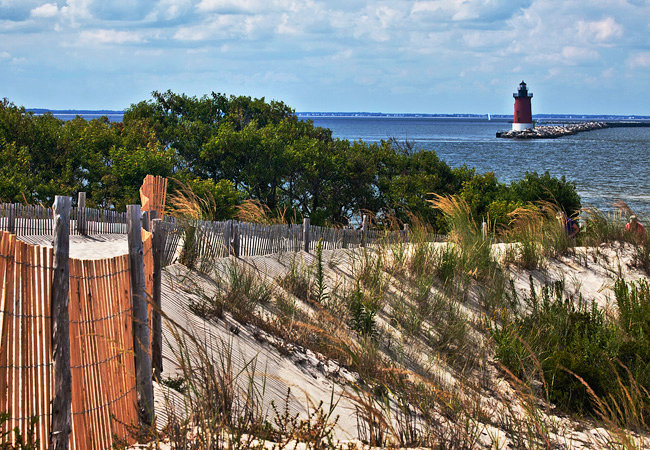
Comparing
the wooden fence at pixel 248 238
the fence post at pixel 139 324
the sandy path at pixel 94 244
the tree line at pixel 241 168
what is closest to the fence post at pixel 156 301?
the fence post at pixel 139 324

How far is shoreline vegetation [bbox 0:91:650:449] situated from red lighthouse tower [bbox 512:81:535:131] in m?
99.5

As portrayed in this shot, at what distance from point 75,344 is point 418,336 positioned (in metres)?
6.00

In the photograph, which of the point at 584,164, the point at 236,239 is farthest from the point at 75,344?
the point at 584,164

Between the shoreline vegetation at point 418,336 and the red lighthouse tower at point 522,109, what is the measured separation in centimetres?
9945

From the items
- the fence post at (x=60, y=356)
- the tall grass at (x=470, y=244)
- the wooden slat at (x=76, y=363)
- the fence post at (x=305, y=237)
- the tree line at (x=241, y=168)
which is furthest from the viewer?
the tree line at (x=241, y=168)

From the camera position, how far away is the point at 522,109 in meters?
126

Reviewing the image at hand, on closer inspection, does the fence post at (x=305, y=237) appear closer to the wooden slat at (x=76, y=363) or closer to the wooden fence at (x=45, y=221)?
the wooden fence at (x=45, y=221)

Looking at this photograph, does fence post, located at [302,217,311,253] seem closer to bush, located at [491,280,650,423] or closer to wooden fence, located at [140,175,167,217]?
wooden fence, located at [140,175,167,217]

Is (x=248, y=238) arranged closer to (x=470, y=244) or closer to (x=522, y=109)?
(x=470, y=244)

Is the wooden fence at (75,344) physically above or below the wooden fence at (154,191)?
below

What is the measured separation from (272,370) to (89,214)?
33.2 ft

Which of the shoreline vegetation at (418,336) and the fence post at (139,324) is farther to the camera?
the fence post at (139,324)

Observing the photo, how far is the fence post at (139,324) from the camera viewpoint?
4.77m

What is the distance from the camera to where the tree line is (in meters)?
24.7
